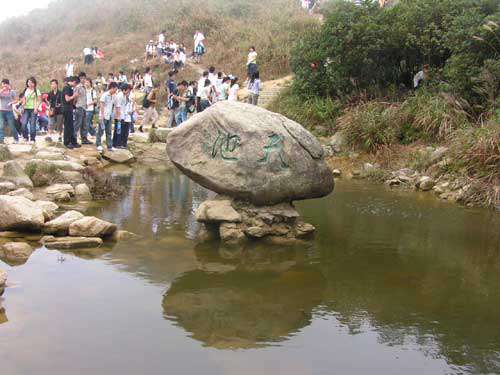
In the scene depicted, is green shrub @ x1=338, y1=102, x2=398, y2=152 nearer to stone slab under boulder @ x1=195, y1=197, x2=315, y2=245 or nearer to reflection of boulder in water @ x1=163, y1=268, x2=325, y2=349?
stone slab under boulder @ x1=195, y1=197, x2=315, y2=245

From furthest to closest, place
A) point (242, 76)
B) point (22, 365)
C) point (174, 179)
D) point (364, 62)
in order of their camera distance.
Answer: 1. point (242, 76)
2. point (364, 62)
3. point (174, 179)
4. point (22, 365)

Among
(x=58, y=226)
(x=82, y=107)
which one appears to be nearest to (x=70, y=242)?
(x=58, y=226)

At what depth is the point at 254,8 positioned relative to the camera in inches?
1571

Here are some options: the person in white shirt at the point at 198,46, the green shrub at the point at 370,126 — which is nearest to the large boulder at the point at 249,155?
the green shrub at the point at 370,126

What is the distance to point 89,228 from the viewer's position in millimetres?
8953

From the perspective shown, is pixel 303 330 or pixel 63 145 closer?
pixel 303 330

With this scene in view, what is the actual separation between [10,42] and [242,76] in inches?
949

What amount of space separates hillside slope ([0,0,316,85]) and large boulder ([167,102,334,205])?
62.8 feet

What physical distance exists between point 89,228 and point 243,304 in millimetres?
3308

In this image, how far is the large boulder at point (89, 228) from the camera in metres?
8.95

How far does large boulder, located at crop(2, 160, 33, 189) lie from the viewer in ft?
39.3

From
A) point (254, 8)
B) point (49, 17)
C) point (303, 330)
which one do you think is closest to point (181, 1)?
point (254, 8)

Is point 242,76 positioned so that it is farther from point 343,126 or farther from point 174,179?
point 174,179

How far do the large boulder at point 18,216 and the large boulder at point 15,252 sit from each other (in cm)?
68
